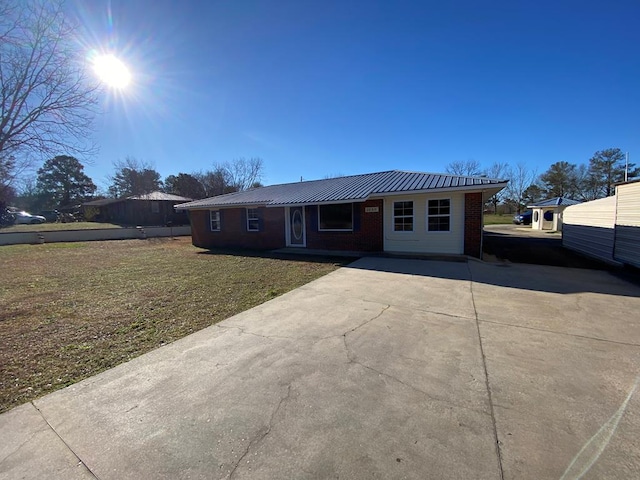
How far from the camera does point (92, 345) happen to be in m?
3.97

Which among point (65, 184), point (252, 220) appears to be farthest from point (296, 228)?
point (65, 184)

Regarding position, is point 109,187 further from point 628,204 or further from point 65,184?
point 628,204

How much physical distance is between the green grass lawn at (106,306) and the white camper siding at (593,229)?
9.95 meters

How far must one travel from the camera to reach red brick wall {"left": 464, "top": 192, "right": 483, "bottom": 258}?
9758 millimetres

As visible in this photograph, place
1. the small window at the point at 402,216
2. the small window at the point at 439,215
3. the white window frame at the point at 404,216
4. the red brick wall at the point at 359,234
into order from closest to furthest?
the small window at the point at 439,215
the white window frame at the point at 404,216
the small window at the point at 402,216
the red brick wall at the point at 359,234

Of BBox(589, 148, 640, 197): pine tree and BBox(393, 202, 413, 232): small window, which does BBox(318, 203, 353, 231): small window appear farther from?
BBox(589, 148, 640, 197): pine tree

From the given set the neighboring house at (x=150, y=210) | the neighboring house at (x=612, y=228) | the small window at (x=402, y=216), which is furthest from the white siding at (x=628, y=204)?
the neighboring house at (x=150, y=210)

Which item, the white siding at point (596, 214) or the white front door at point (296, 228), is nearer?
the white siding at point (596, 214)

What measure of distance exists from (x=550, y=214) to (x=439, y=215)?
22.6 m

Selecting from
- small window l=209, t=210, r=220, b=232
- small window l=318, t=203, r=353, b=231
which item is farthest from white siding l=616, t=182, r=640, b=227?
small window l=209, t=210, r=220, b=232

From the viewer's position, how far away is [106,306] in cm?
575

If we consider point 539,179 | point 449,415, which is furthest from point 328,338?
point 539,179

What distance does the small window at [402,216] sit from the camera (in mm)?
10945

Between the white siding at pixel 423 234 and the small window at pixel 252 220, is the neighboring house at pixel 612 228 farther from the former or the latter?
the small window at pixel 252 220
